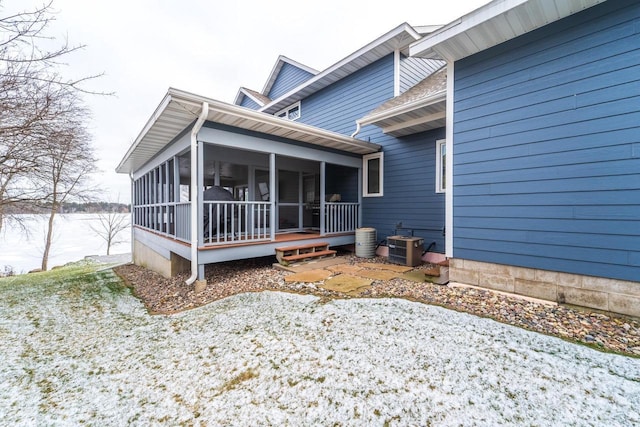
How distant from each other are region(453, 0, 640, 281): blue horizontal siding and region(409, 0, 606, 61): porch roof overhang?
125mm

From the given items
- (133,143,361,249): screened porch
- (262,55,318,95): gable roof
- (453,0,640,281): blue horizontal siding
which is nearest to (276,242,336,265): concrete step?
(133,143,361,249): screened porch

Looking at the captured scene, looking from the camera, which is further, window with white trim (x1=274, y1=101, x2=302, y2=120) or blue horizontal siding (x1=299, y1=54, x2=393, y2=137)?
window with white trim (x1=274, y1=101, x2=302, y2=120)

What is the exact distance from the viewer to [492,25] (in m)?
3.77

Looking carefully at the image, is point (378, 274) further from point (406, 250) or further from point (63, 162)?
point (63, 162)

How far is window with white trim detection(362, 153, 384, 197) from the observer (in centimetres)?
772

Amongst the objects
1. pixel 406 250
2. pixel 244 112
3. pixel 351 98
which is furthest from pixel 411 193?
pixel 244 112

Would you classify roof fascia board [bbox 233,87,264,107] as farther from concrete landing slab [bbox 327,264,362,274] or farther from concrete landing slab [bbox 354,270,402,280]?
concrete landing slab [bbox 354,270,402,280]

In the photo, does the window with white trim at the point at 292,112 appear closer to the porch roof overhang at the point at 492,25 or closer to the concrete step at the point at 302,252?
the concrete step at the point at 302,252

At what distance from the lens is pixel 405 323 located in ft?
10.1

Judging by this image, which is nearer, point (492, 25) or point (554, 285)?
point (554, 285)

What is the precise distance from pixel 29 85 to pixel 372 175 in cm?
739

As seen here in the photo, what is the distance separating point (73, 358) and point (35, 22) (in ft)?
13.8

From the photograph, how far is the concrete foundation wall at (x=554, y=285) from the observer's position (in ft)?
10.2

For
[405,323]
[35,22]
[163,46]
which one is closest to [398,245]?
[405,323]
